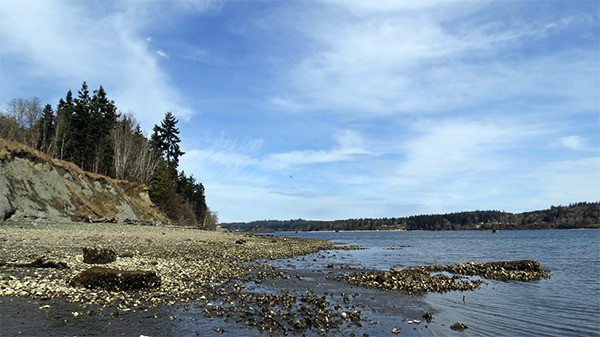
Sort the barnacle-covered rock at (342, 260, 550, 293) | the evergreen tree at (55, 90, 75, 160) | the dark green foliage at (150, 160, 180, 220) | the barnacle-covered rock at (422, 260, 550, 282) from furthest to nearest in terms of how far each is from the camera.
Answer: the dark green foliage at (150, 160, 180, 220)
the evergreen tree at (55, 90, 75, 160)
the barnacle-covered rock at (422, 260, 550, 282)
the barnacle-covered rock at (342, 260, 550, 293)

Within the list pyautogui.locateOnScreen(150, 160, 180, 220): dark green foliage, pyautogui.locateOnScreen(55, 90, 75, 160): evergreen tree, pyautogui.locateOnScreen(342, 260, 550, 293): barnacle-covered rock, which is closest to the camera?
pyautogui.locateOnScreen(342, 260, 550, 293): barnacle-covered rock

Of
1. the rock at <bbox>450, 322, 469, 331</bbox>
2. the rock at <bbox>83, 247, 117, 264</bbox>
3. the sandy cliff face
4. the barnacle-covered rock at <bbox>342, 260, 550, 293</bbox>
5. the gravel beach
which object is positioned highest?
the sandy cliff face

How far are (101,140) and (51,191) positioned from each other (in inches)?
1200

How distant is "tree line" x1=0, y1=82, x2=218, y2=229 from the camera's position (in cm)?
7025

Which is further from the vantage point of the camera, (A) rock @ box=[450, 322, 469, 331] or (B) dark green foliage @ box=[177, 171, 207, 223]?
(B) dark green foliage @ box=[177, 171, 207, 223]

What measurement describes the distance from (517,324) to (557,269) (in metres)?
26.0

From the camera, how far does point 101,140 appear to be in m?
72.7

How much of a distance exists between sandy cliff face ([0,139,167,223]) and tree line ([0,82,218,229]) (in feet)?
47.9

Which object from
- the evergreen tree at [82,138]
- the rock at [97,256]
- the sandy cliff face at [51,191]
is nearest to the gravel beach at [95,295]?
the rock at [97,256]

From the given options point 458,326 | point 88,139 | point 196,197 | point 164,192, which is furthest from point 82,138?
point 458,326

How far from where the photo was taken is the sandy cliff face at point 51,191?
3869 centimetres

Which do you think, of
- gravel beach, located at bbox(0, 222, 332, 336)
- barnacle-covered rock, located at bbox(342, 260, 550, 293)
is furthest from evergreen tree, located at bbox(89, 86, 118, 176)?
barnacle-covered rock, located at bbox(342, 260, 550, 293)

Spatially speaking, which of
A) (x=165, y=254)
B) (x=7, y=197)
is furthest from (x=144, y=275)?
(x=7, y=197)

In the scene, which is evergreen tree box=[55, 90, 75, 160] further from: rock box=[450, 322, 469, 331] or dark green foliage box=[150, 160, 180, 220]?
rock box=[450, 322, 469, 331]
